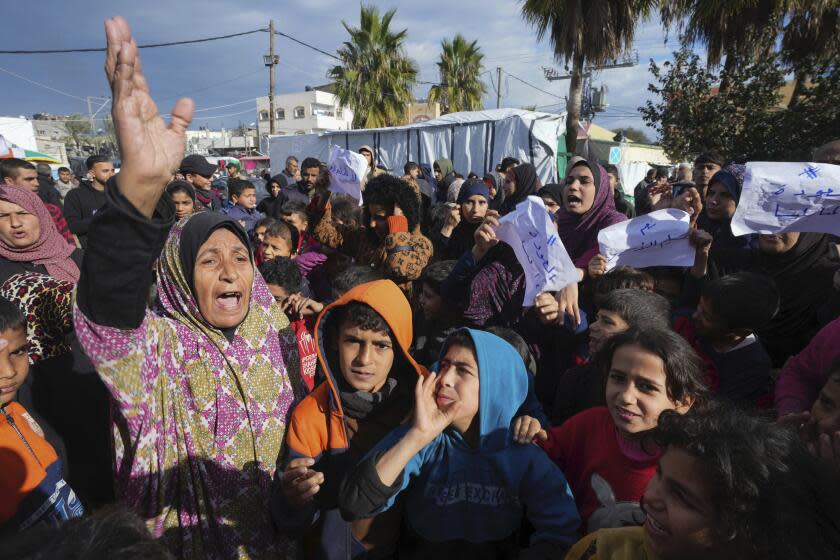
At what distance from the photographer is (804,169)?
7.73 feet

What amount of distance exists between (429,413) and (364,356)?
353 mm

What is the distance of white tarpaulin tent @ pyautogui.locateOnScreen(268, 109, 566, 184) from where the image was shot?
12.4 metres

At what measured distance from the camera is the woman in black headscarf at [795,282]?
262 centimetres

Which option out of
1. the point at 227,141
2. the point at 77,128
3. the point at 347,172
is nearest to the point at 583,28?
the point at 347,172

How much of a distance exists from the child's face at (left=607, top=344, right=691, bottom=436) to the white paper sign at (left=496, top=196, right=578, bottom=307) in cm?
68

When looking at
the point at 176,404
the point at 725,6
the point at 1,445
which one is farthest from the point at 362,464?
the point at 725,6

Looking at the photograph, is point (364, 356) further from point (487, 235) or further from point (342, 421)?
point (487, 235)

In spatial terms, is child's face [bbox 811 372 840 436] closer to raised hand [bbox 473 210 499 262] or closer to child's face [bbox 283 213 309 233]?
raised hand [bbox 473 210 499 262]

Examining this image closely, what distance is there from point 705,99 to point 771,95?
3.08ft

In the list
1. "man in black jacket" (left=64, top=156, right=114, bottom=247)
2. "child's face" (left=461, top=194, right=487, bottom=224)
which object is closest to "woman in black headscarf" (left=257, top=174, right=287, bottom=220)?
"man in black jacket" (left=64, top=156, right=114, bottom=247)

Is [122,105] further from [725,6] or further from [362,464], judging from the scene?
[725,6]

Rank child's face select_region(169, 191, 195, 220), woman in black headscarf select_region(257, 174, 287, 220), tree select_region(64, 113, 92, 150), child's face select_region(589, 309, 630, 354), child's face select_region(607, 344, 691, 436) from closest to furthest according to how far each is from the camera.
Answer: child's face select_region(607, 344, 691, 436) < child's face select_region(589, 309, 630, 354) < child's face select_region(169, 191, 195, 220) < woman in black headscarf select_region(257, 174, 287, 220) < tree select_region(64, 113, 92, 150)

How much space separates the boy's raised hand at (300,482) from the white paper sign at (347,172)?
12.8 feet

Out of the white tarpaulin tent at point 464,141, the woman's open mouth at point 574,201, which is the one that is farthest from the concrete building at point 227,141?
the woman's open mouth at point 574,201
